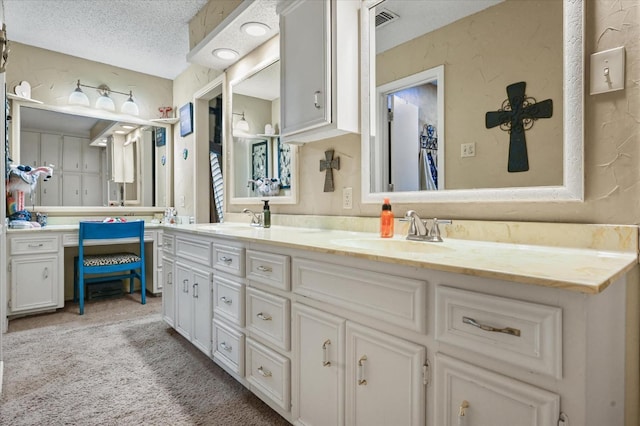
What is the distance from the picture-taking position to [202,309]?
204cm

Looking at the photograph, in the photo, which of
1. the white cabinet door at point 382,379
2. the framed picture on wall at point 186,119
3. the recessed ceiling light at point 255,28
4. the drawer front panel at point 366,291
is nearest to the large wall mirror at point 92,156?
the framed picture on wall at point 186,119

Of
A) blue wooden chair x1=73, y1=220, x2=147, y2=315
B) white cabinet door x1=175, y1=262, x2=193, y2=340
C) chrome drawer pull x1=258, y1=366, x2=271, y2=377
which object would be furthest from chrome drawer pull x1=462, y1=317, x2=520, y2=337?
blue wooden chair x1=73, y1=220, x2=147, y2=315

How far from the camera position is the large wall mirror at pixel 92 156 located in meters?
3.34

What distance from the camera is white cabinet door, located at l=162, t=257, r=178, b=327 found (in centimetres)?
244

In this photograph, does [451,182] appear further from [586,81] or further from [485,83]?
[586,81]

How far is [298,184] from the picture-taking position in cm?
231

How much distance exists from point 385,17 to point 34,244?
3.23 m

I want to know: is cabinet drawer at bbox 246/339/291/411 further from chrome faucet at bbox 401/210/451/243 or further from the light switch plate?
the light switch plate

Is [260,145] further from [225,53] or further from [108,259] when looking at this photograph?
[108,259]

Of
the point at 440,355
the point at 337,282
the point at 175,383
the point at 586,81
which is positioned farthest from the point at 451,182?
the point at 175,383

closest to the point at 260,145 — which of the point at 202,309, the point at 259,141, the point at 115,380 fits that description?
the point at 259,141

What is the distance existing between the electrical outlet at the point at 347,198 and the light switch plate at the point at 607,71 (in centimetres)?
111

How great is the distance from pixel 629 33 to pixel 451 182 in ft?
2.30

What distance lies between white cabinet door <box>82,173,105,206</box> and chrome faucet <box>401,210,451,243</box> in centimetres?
354
